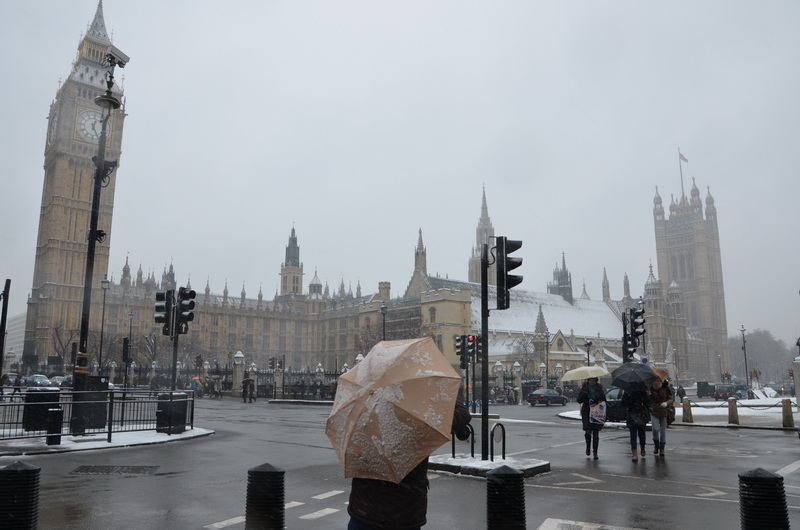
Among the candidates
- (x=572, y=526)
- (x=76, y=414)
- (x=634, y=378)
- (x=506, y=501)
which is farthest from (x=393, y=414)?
(x=76, y=414)

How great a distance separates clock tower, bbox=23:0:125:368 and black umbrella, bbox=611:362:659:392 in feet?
307

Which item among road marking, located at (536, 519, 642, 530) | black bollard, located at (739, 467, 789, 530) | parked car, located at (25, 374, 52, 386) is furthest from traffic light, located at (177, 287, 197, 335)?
parked car, located at (25, 374, 52, 386)

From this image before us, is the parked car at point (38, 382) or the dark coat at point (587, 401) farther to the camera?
the parked car at point (38, 382)

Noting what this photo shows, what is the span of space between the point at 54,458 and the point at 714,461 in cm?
1329

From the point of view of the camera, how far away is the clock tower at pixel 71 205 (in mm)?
94688

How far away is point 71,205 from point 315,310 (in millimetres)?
48331

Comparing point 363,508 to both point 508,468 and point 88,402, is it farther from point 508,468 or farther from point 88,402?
point 88,402

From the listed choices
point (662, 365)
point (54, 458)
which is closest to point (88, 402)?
point (54, 458)

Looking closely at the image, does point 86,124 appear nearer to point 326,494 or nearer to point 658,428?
point 658,428

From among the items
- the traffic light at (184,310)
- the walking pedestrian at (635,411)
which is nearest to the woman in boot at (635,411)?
the walking pedestrian at (635,411)

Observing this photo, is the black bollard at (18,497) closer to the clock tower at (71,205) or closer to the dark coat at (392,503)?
the dark coat at (392,503)

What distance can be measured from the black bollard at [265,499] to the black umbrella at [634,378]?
8.20m

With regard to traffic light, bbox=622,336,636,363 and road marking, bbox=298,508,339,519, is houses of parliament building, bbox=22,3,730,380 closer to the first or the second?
traffic light, bbox=622,336,636,363

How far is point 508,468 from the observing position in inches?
215
